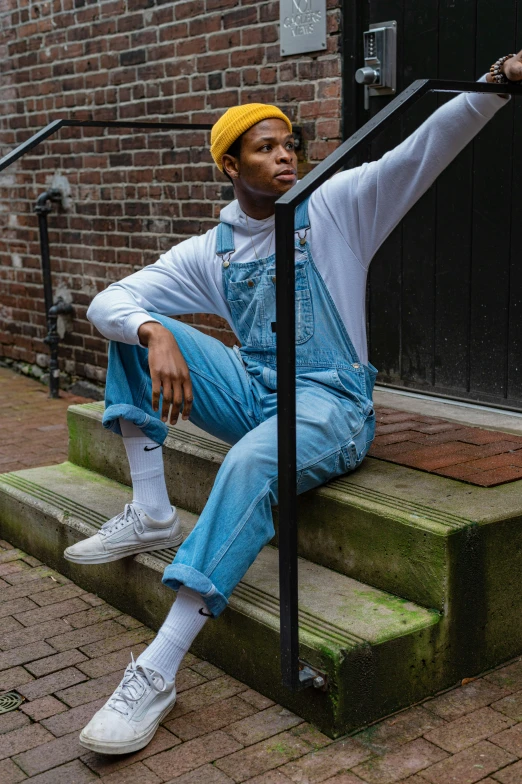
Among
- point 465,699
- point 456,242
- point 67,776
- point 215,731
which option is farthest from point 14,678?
point 456,242

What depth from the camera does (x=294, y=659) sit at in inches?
90.8

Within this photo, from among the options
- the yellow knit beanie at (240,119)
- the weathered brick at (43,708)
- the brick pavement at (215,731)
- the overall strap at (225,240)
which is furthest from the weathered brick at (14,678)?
the yellow knit beanie at (240,119)

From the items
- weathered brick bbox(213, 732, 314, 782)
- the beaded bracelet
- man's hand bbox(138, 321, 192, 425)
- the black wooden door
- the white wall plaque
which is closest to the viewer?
weathered brick bbox(213, 732, 314, 782)

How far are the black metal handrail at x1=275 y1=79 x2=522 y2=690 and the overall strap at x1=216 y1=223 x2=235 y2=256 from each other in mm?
773

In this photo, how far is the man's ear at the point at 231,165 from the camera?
2.91 m

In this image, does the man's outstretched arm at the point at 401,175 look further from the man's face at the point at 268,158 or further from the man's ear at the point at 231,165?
the man's ear at the point at 231,165

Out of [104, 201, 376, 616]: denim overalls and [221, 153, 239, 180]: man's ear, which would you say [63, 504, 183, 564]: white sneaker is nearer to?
[104, 201, 376, 616]: denim overalls

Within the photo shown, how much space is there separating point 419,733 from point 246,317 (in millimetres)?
1277

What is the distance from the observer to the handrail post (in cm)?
212

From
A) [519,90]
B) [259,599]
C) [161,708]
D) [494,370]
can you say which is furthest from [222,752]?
[494,370]

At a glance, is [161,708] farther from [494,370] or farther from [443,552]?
[494,370]

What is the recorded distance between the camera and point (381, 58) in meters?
4.08

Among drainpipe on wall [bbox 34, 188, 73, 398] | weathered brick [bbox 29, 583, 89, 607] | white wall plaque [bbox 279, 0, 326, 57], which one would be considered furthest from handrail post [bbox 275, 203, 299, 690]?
drainpipe on wall [bbox 34, 188, 73, 398]

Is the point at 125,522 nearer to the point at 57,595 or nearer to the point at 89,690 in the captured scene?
the point at 57,595
